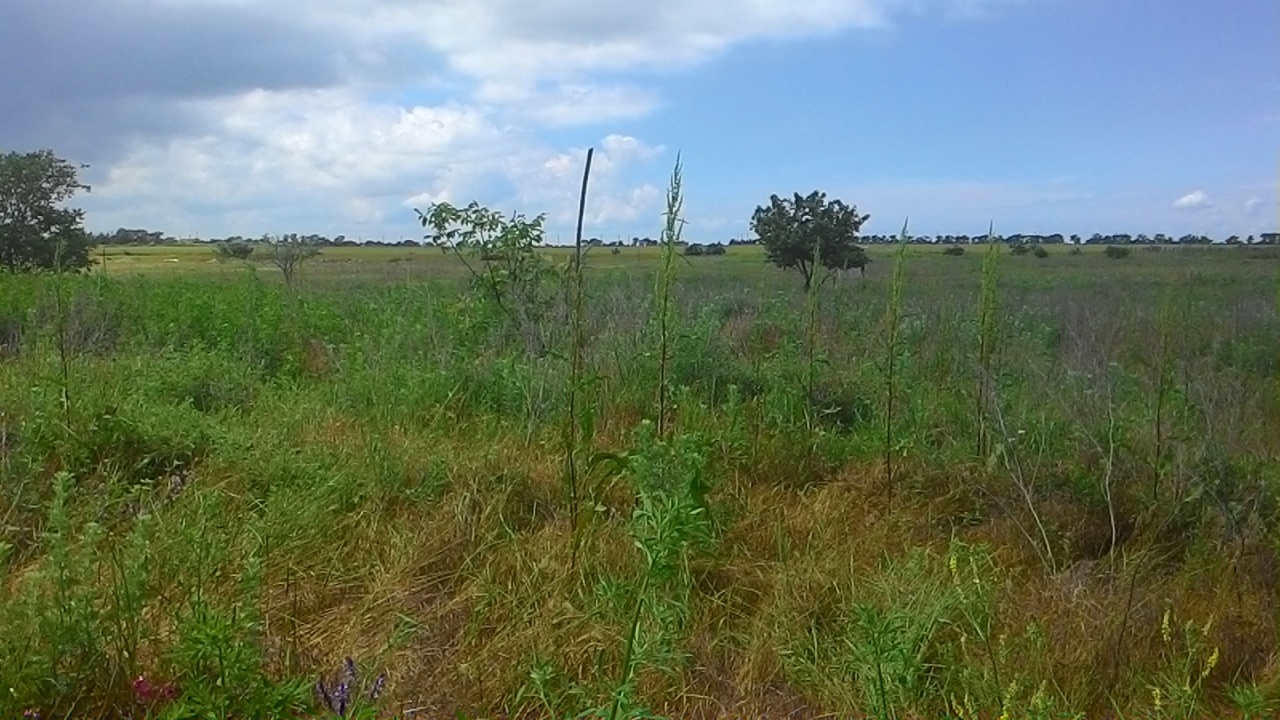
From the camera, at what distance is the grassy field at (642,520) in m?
2.51

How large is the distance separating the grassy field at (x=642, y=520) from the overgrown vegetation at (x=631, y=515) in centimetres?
2

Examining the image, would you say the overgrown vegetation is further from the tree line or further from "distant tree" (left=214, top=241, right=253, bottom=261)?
"distant tree" (left=214, top=241, right=253, bottom=261)

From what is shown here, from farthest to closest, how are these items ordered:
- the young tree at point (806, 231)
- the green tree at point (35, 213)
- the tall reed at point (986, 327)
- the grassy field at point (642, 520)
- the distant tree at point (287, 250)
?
the distant tree at point (287, 250)
the green tree at point (35, 213)
the young tree at point (806, 231)
the tall reed at point (986, 327)
the grassy field at point (642, 520)

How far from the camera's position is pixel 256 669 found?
2.35 meters

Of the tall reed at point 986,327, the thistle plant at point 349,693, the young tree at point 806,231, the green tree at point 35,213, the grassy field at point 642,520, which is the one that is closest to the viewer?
the thistle plant at point 349,693

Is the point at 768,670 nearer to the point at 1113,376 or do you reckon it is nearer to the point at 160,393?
the point at 1113,376

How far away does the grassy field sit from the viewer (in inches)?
98.7

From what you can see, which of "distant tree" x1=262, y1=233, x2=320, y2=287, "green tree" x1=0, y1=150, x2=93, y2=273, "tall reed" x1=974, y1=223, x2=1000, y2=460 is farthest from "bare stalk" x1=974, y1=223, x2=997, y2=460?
"distant tree" x1=262, y1=233, x2=320, y2=287

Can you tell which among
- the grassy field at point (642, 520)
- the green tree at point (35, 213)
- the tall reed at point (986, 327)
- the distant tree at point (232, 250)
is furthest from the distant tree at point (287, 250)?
the tall reed at point (986, 327)

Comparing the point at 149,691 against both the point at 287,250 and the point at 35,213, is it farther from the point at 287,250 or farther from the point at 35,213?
the point at 287,250

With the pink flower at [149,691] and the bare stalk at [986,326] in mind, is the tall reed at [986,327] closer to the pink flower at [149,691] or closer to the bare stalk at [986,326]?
the bare stalk at [986,326]

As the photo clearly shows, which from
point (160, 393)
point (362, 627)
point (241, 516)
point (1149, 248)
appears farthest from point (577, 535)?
point (1149, 248)

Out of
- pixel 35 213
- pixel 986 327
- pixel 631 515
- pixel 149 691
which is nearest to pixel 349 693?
pixel 149 691

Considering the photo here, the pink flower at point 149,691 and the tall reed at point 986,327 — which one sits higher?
the tall reed at point 986,327
